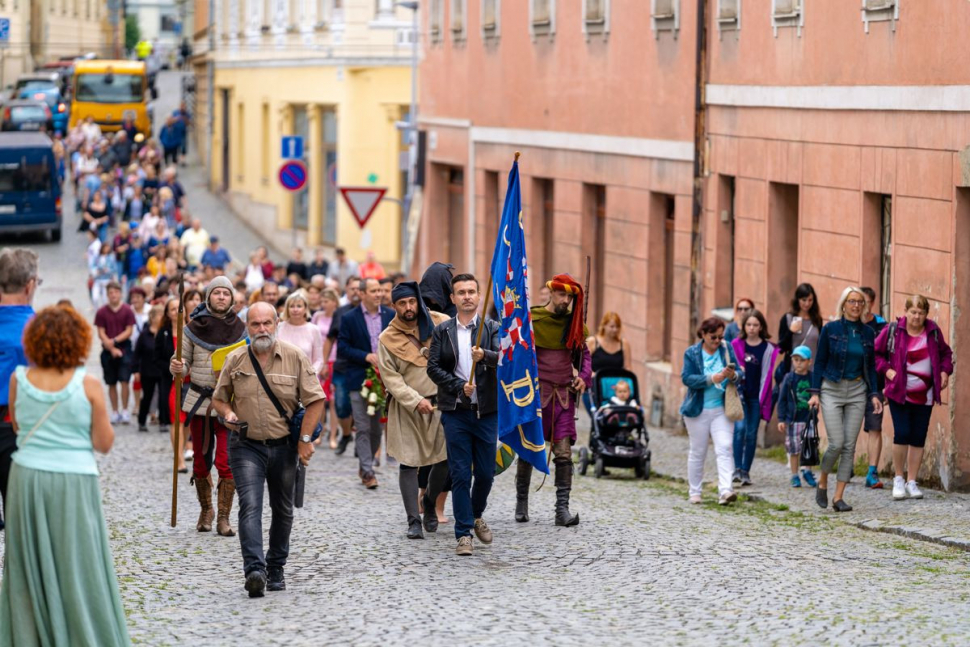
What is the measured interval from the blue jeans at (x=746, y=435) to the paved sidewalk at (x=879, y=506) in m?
0.24

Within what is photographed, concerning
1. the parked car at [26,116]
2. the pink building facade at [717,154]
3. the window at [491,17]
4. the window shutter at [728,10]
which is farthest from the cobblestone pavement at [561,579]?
the parked car at [26,116]

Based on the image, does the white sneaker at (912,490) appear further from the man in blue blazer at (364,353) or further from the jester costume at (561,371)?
the man in blue blazer at (364,353)

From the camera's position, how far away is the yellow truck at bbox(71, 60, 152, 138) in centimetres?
6650

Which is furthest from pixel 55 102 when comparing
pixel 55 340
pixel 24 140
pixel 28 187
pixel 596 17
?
pixel 55 340

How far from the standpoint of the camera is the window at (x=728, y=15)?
74.5ft

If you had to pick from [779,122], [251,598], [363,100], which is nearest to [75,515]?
[251,598]

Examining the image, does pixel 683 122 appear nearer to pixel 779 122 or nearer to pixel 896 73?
pixel 779 122

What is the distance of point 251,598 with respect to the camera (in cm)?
1120

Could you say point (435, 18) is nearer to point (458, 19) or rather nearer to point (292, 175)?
point (458, 19)

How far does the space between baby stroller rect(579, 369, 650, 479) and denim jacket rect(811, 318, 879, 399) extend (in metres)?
2.87

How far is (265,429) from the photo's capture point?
37.1 feet

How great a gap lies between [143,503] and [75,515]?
702cm

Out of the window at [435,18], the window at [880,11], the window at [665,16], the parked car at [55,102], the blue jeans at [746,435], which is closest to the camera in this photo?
the blue jeans at [746,435]

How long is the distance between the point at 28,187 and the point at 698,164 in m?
25.6
